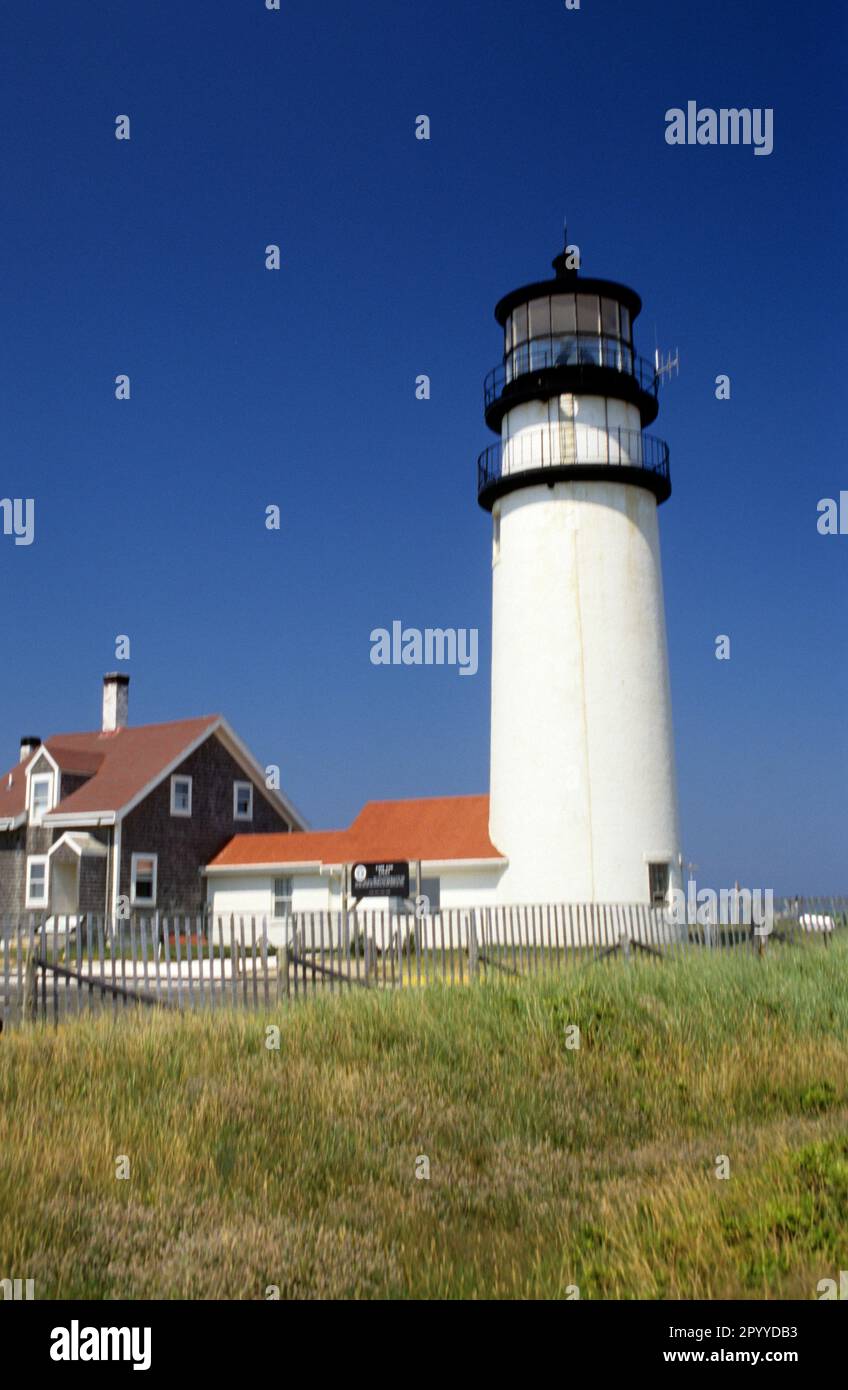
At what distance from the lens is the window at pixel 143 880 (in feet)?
112

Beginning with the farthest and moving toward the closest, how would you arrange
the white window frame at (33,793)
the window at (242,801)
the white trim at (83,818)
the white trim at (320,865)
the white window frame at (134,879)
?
the window at (242,801), the white window frame at (33,793), the white window frame at (134,879), the white trim at (83,818), the white trim at (320,865)

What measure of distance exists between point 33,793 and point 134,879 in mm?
4931

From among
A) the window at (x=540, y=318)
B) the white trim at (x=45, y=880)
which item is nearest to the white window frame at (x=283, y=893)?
the white trim at (x=45, y=880)

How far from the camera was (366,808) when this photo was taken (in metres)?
34.2

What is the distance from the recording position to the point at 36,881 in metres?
35.3

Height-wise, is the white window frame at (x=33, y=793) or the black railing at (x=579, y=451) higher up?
the black railing at (x=579, y=451)

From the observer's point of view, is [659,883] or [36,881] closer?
[659,883]

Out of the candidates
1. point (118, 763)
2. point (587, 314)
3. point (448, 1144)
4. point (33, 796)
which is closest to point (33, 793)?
point (33, 796)

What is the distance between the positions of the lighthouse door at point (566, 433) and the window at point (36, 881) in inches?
749

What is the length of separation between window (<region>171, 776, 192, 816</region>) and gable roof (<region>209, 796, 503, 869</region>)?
1.86 meters

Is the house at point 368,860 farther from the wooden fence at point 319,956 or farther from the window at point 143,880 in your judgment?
the wooden fence at point 319,956

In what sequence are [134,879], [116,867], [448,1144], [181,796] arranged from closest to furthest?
1. [448,1144]
2. [116,867]
3. [134,879]
4. [181,796]

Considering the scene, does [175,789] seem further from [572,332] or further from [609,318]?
[609,318]
